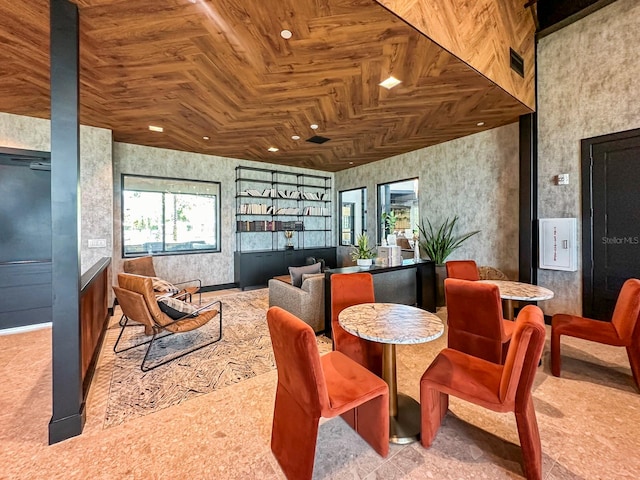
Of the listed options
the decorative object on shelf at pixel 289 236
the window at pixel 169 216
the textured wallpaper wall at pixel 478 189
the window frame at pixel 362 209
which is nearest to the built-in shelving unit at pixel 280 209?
the decorative object on shelf at pixel 289 236

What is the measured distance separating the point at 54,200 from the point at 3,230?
10.6ft

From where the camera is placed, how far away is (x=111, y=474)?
4.94 feet

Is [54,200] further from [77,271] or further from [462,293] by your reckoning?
[462,293]

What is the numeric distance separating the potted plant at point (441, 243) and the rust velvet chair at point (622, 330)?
200 centimetres

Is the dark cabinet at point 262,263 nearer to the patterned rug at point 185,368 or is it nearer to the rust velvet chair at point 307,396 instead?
the patterned rug at point 185,368

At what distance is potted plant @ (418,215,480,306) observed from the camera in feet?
14.8

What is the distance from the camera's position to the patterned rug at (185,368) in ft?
7.05

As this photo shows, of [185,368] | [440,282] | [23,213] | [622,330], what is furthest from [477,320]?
[23,213]

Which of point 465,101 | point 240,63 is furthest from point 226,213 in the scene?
point 465,101

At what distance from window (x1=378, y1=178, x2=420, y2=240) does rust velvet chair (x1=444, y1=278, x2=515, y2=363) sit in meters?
4.07

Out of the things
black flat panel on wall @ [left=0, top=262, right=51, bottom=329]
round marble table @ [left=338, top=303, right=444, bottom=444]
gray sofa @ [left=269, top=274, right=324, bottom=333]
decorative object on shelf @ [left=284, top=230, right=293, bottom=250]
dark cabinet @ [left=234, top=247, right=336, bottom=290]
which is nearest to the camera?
round marble table @ [left=338, top=303, right=444, bottom=444]

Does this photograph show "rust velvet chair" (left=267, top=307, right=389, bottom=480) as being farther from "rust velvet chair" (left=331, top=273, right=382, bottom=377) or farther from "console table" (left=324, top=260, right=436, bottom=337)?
"console table" (left=324, top=260, right=436, bottom=337)

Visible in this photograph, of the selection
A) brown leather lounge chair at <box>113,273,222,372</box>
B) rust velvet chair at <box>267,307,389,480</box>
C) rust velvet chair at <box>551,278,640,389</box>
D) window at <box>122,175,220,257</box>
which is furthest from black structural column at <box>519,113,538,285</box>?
window at <box>122,175,220,257</box>

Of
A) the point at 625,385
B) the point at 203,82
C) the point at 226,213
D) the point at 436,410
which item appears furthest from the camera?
the point at 226,213
